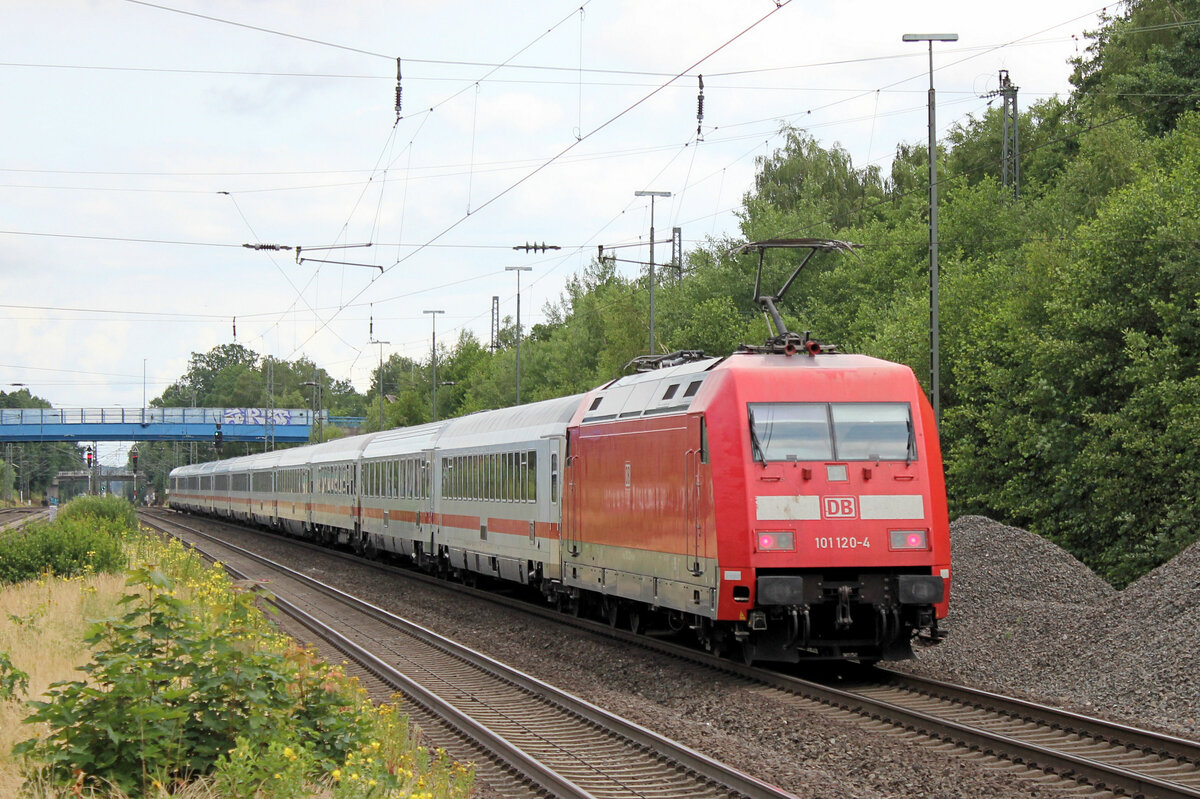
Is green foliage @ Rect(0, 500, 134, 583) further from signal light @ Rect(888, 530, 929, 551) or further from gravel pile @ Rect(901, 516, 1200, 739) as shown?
signal light @ Rect(888, 530, 929, 551)

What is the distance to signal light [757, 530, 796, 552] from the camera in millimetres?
13383

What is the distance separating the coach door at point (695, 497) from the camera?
14.1m

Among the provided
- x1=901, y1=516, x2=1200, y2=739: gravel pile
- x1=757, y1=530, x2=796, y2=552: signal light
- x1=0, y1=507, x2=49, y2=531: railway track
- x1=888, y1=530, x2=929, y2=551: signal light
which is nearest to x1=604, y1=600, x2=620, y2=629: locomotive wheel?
x1=901, y1=516, x2=1200, y2=739: gravel pile

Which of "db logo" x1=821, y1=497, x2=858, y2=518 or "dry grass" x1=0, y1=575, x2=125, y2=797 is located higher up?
"db logo" x1=821, y1=497, x2=858, y2=518

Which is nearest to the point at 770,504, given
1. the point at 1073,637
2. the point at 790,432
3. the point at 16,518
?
the point at 790,432

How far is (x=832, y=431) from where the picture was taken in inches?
550

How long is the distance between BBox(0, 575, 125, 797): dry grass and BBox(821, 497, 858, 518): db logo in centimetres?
700

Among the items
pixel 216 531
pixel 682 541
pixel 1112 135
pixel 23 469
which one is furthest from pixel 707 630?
pixel 23 469

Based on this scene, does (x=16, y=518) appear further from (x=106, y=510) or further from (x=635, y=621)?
(x=635, y=621)

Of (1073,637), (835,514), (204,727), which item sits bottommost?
(1073,637)

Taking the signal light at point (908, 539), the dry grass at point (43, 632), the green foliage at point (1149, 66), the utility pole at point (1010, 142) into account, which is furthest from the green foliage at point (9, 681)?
the utility pole at point (1010, 142)

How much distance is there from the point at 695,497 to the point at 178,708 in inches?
298

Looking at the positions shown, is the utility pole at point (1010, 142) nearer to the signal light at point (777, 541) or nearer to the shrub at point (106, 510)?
the shrub at point (106, 510)

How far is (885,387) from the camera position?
14.2 metres
